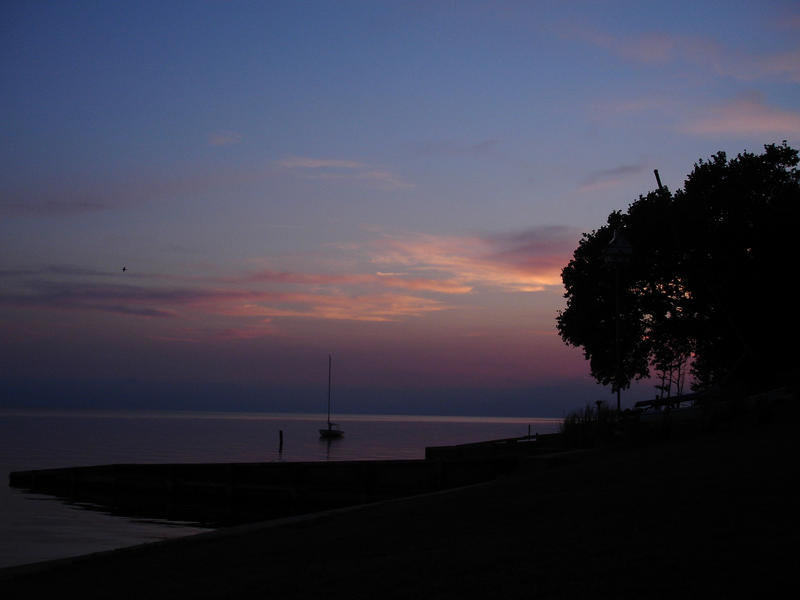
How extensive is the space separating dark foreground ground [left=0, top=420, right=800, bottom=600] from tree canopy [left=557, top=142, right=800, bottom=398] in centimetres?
2775

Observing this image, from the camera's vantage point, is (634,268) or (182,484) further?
(634,268)

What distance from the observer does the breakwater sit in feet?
91.7

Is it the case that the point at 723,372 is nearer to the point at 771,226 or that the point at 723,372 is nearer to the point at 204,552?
the point at 771,226

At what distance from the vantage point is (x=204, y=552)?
39.2ft

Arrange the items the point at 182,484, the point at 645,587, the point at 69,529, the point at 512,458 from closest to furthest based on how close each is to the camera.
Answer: the point at 645,587 → the point at 512,458 → the point at 69,529 → the point at 182,484

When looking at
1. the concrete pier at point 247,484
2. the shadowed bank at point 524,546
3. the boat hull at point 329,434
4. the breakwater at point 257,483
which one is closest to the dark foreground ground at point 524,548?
the shadowed bank at point 524,546

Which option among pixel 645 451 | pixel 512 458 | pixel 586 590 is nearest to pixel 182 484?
pixel 512 458

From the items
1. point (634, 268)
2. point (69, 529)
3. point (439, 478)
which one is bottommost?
point (69, 529)

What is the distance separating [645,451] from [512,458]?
6.42m

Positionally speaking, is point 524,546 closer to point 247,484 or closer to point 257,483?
point 247,484

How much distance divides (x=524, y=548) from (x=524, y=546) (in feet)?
0.39

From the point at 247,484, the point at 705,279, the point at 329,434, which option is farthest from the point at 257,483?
the point at 329,434

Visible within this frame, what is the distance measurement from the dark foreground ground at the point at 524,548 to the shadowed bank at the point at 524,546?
0.02 meters

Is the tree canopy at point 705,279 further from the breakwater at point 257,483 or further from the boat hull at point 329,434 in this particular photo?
the boat hull at point 329,434
